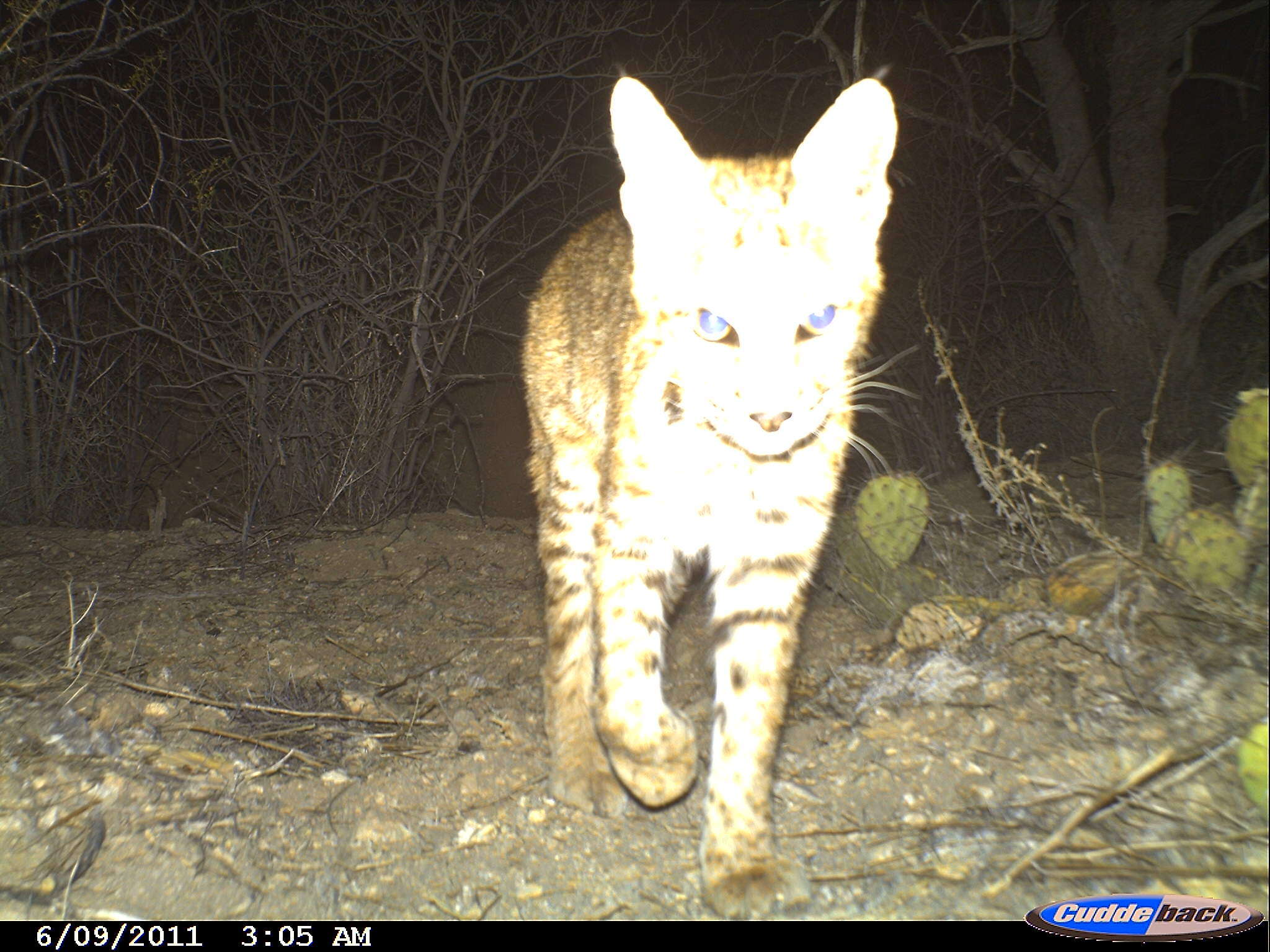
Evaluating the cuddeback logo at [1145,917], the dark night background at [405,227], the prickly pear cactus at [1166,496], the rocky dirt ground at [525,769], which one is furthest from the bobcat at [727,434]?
the dark night background at [405,227]

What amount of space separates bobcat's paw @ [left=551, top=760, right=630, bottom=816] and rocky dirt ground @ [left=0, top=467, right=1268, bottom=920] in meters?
0.05

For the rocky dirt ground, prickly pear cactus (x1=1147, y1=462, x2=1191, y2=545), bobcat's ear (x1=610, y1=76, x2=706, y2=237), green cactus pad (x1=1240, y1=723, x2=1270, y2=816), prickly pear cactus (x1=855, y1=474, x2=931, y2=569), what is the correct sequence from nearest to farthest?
green cactus pad (x1=1240, y1=723, x2=1270, y2=816), the rocky dirt ground, bobcat's ear (x1=610, y1=76, x2=706, y2=237), prickly pear cactus (x1=1147, y1=462, x2=1191, y2=545), prickly pear cactus (x1=855, y1=474, x2=931, y2=569)

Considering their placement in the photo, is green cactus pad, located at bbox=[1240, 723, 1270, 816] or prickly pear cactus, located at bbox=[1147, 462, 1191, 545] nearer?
green cactus pad, located at bbox=[1240, 723, 1270, 816]

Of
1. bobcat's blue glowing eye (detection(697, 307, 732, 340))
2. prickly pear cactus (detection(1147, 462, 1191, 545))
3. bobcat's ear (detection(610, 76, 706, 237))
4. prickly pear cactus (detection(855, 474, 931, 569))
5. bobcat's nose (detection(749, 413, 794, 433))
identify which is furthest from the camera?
prickly pear cactus (detection(855, 474, 931, 569))

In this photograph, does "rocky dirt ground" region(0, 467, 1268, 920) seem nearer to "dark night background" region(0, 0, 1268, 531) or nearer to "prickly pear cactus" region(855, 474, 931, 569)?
"prickly pear cactus" region(855, 474, 931, 569)

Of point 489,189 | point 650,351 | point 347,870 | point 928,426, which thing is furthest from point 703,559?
point 489,189

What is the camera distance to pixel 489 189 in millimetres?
6762

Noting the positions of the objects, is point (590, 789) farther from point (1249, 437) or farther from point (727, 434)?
point (1249, 437)

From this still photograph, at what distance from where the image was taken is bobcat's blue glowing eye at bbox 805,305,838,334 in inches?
95.7

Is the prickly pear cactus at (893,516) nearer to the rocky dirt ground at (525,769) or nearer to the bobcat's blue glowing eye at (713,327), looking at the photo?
the rocky dirt ground at (525,769)

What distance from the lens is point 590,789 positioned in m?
2.90

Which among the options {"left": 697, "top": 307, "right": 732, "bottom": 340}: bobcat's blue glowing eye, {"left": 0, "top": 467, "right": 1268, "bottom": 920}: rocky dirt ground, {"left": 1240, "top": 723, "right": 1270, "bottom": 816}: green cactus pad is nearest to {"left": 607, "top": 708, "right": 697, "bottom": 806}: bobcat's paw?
{"left": 0, "top": 467, "right": 1268, "bottom": 920}: rocky dirt ground

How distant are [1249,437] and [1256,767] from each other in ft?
3.05

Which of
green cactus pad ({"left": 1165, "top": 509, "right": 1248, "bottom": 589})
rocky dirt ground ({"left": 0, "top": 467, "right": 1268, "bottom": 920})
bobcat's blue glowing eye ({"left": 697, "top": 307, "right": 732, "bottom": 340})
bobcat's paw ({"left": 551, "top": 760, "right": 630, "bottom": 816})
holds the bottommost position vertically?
bobcat's paw ({"left": 551, "top": 760, "right": 630, "bottom": 816})
